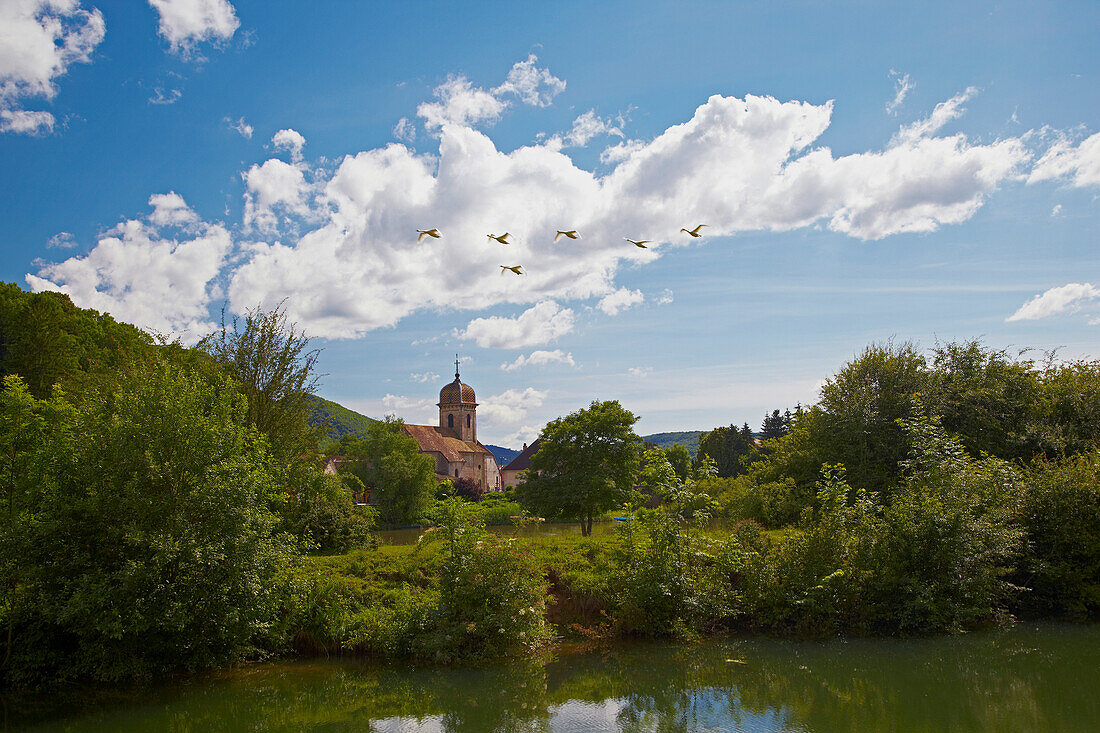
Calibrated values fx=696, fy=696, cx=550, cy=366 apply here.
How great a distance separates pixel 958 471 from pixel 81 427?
55.9 feet

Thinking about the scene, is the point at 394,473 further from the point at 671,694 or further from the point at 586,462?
the point at 671,694

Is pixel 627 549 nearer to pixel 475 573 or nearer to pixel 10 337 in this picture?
pixel 475 573

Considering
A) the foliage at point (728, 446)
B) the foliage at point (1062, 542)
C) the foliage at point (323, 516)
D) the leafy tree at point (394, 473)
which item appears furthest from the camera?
the foliage at point (728, 446)

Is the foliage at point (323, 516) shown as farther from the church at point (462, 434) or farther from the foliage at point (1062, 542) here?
the church at point (462, 434)

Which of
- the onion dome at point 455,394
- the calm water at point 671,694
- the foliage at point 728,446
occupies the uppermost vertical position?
the onion dome at point 455,394

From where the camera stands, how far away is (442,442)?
93.4m

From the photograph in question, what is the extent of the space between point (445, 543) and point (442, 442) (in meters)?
81.5

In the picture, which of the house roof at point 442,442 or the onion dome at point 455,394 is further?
the onion dome at point 455,394

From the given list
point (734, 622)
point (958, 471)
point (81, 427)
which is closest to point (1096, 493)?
point (958, 471)

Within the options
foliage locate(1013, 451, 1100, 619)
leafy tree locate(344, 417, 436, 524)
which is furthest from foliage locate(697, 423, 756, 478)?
foliage locate(1013, 451, 1100, 619)

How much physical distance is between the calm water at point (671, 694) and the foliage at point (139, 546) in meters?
0.79

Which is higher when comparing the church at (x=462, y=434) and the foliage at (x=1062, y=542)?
the church at (x=462, y=434)

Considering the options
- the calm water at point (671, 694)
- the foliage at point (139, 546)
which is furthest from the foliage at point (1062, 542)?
the foliage at point (139, 546)

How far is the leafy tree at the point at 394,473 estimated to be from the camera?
5491 cm
